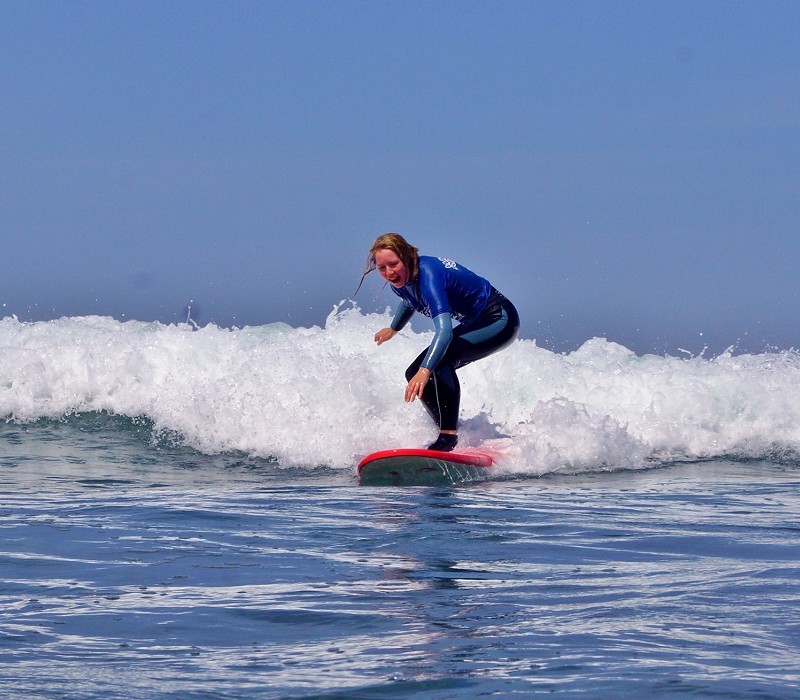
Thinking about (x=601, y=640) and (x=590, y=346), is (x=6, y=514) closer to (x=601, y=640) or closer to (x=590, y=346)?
(x=601, y=640)

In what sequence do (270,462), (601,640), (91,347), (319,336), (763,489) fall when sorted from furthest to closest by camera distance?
(319,336)
(91,347)
(270,462)
(763,489)
(601,640)

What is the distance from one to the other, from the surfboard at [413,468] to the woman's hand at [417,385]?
0.64 meters

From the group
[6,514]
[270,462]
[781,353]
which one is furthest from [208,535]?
[781,353]

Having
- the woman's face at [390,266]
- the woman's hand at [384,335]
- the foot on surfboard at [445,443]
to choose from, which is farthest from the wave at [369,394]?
the woman's face at [390,266]

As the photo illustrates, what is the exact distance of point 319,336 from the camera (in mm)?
13891

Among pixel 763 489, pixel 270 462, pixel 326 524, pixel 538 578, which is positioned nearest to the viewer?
pixel 538 578

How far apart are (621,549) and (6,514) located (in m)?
3.37

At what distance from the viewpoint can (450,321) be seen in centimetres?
780

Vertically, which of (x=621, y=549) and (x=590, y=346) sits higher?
(x=590, y=346)

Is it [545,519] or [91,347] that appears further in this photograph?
[91,347]

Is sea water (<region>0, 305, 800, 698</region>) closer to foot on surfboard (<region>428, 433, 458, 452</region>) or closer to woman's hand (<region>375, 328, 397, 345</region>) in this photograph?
foot on surfboard (<region>428, 433, 458, 452</region>)

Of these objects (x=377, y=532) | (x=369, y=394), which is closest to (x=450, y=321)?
(x=369, y=394)

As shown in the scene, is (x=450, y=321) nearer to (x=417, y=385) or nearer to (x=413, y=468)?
(x=417, y=385)

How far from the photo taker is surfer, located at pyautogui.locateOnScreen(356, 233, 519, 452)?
7816mm
